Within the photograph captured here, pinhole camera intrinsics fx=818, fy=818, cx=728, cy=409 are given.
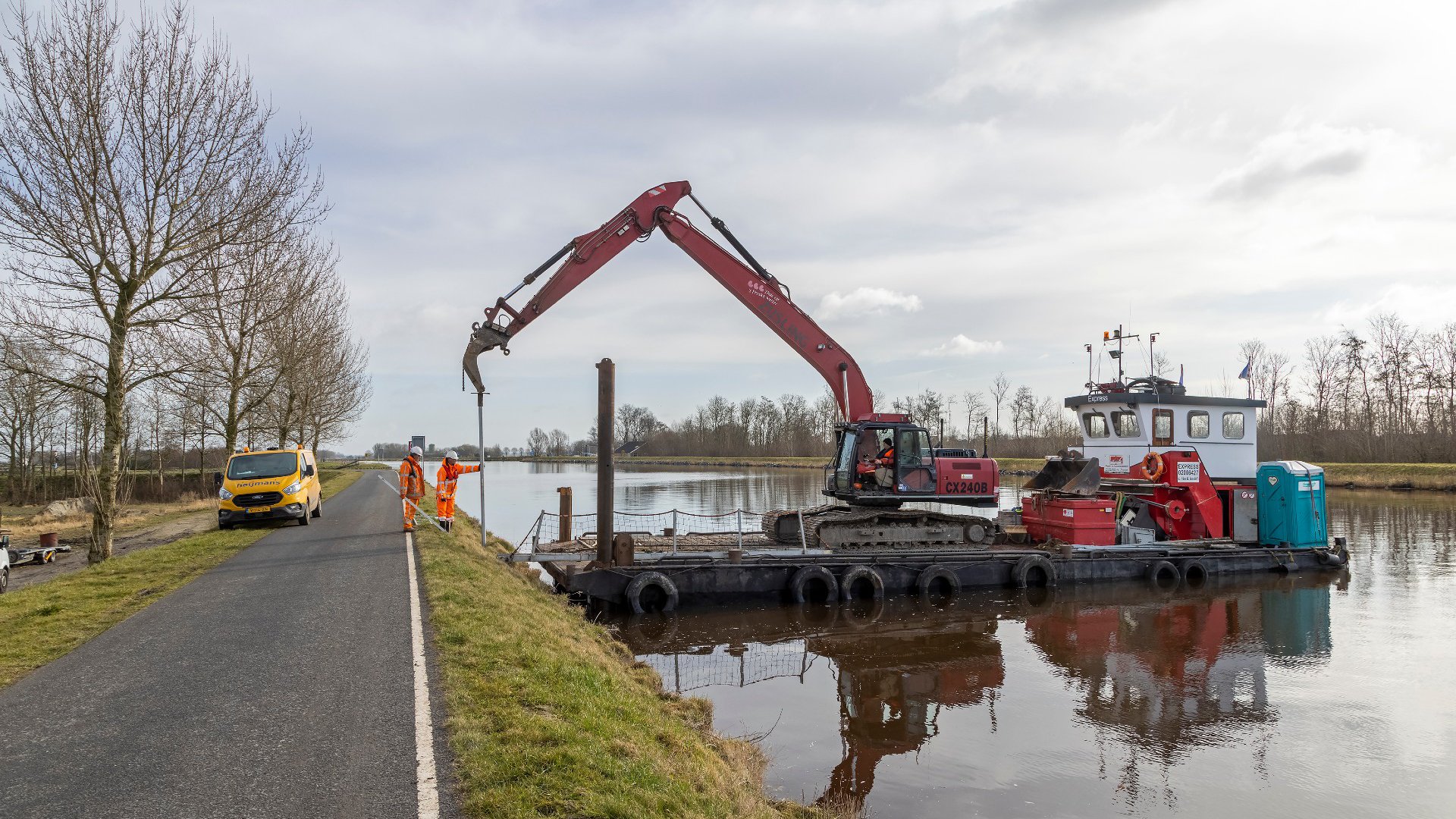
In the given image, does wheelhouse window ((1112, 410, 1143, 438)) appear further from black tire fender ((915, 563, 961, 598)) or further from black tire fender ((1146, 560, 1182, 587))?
black tire fender ((915, 563, 961, 598))

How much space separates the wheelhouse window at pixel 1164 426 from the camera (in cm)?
1792

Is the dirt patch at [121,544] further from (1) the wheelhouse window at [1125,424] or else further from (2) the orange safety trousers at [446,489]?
(1) the wheelhouse window at [1125,424]

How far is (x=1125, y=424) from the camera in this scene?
1823cm

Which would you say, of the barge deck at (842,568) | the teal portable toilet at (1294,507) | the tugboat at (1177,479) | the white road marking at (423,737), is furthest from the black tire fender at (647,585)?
the teal portable toilet at (1294,507)

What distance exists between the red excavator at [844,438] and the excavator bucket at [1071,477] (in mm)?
1992

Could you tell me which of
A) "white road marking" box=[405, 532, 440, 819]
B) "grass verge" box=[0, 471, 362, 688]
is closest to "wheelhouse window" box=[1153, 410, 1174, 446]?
"white road marking" box=[405, 532, 440, 819]

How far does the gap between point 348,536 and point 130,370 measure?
5.12m

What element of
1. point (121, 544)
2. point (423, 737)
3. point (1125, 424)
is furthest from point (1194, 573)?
point (121, 544)

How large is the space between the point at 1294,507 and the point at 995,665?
11.1 meters

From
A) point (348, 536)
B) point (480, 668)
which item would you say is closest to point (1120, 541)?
point (480, 668)

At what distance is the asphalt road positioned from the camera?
4.87 meters

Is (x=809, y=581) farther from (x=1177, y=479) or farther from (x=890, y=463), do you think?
(x=1177, y=479)

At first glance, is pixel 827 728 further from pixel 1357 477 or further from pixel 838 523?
pixel 1357 477

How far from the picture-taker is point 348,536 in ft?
55.4
